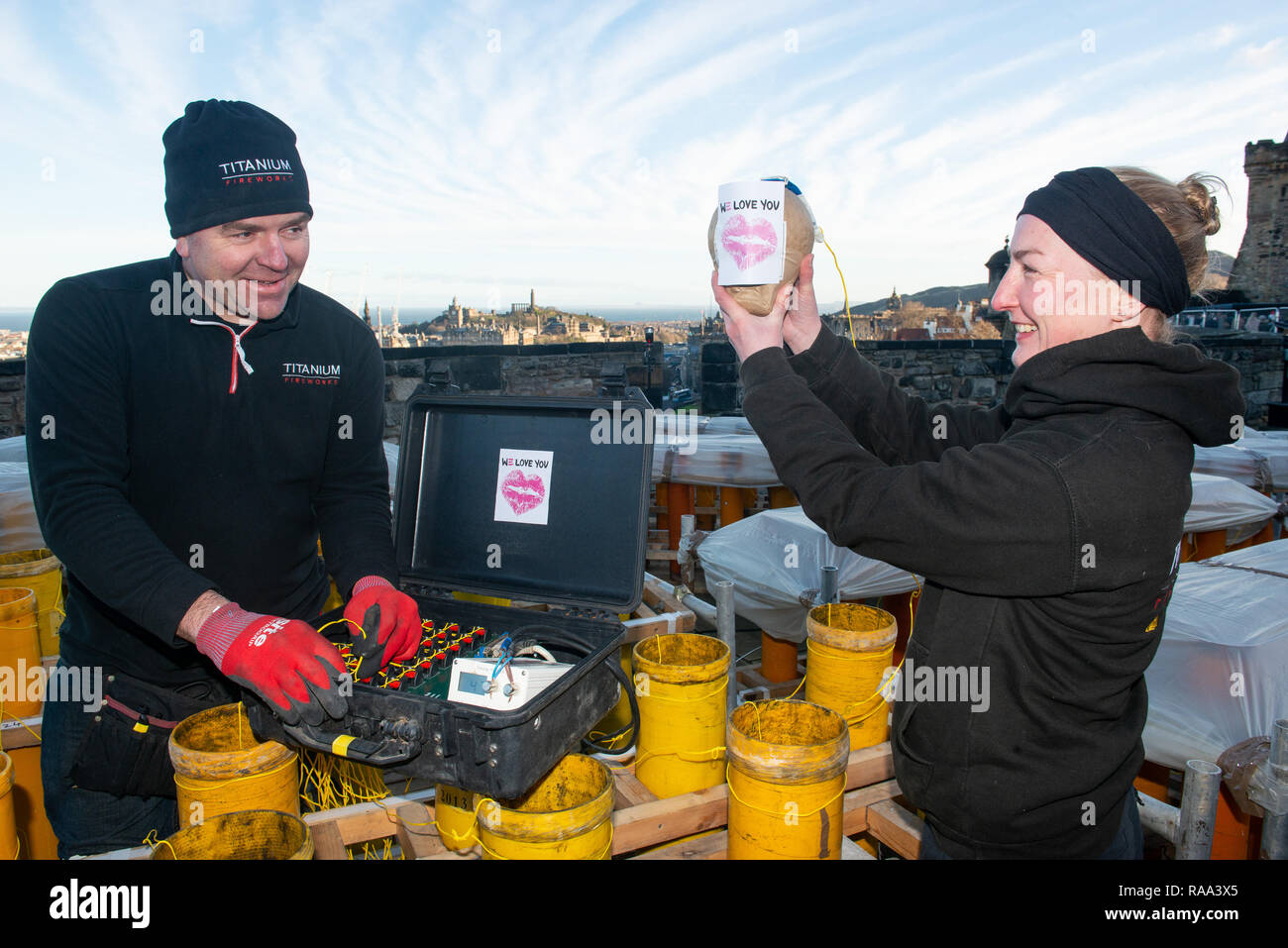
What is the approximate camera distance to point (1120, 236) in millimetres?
1425

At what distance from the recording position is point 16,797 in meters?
2.39

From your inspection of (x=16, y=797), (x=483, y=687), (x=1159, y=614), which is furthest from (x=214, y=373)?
(x=1159, y=614)

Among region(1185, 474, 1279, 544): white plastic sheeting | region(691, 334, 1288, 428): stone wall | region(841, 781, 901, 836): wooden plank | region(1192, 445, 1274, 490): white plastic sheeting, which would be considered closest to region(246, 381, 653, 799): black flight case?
region(841, 781, 901, 836): wooden plank

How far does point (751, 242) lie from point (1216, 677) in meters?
2.28

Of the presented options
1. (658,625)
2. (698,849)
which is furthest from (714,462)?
(698,849)

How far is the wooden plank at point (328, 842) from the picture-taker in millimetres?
1840

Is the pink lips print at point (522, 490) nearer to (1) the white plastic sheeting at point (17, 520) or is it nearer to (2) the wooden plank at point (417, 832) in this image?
(2) the wooden plank at point (417, 832)

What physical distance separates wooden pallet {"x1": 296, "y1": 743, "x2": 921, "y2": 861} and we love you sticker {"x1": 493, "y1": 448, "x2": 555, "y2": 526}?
0.80m

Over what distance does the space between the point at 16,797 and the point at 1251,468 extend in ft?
25.6

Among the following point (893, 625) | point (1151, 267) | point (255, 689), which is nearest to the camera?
point (1151, 267)

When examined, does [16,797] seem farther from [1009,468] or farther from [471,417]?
[1009,468]

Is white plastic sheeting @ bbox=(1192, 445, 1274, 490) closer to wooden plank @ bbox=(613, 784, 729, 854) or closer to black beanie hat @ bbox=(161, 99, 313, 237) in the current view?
wooden plank @ bbox=(613, 784, 729, 854)

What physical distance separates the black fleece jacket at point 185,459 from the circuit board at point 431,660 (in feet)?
0.85

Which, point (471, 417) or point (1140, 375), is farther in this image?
point (471, 417)
